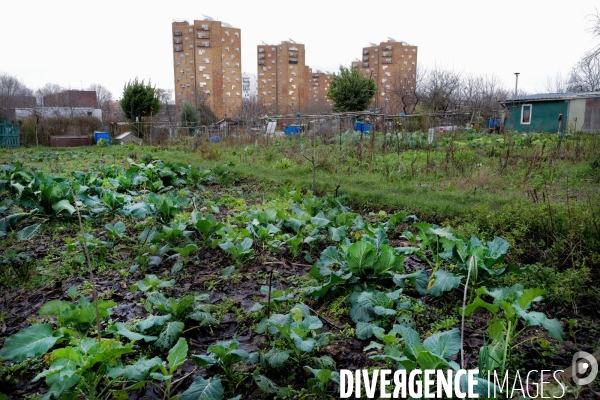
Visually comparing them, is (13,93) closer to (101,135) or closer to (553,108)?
(101,135)

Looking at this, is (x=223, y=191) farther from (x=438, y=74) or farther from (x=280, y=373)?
(x=438, y=74)

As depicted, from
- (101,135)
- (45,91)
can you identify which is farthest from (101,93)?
(101,135)

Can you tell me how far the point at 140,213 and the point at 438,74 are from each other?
25.2m

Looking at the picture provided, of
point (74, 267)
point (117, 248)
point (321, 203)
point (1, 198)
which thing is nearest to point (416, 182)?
point (321, 203)

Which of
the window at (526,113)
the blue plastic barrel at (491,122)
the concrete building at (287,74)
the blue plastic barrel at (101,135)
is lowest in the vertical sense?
the blue plastic barrel at (101,135)

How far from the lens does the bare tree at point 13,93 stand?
3206 cm

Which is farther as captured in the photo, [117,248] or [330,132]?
[330,132]

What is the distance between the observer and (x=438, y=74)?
26125 millimetres

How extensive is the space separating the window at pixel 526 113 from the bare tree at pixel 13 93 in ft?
118

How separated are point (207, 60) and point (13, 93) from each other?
31.6 meters

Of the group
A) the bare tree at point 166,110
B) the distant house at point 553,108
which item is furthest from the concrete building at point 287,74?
the distant house at point 553,108

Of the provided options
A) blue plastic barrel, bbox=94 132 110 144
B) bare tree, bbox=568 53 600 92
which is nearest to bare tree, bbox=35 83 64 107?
blue plastic barrel, bbox=94 132 110 144

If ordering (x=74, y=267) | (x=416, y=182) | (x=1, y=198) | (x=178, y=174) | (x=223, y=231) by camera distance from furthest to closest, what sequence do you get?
(x=178, y=174) < (x=416, y=182) < (x=1, y=198) < (x=223, y=231) < (x=74, y=267)

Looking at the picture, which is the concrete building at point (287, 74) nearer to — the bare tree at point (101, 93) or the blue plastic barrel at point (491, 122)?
the bare tree at point (101, 93)
